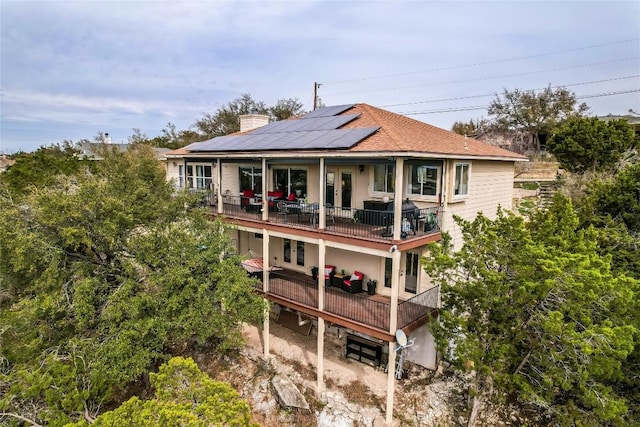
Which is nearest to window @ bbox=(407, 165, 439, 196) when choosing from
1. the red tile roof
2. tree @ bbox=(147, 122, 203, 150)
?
the red tile roof

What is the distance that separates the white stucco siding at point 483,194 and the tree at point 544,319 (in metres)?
2.79

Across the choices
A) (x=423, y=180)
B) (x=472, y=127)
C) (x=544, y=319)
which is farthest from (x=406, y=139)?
(x=472, y=127)

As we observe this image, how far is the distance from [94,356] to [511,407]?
45.0 ft

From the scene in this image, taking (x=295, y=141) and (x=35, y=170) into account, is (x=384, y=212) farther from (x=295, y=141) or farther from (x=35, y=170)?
(x=35, y=170)

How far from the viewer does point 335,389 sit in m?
12.8

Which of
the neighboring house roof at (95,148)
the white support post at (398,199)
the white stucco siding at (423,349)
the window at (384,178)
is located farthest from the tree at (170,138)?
the white support post at (398,199)

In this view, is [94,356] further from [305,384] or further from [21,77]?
[21,77]

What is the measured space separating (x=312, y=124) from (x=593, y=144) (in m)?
19.6

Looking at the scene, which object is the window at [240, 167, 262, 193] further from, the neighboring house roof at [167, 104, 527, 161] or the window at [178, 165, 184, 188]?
the window at [178, 165, 184, 188]

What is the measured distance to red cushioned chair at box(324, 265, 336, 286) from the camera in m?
14.4

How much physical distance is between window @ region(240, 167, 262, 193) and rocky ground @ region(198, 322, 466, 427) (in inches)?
303

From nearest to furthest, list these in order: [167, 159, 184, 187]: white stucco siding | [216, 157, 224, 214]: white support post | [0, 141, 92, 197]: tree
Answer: [216, 157, 224, 214]: white support post < [167, 159, 184, 187]: white stucco siding < [0, 141, 92, 197]: tree

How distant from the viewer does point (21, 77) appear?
1505 cm

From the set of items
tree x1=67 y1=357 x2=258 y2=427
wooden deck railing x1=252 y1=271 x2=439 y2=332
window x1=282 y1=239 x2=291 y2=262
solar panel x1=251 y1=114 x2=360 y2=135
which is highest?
solar panel x1=251 y1=114 x2=360 y2=135
